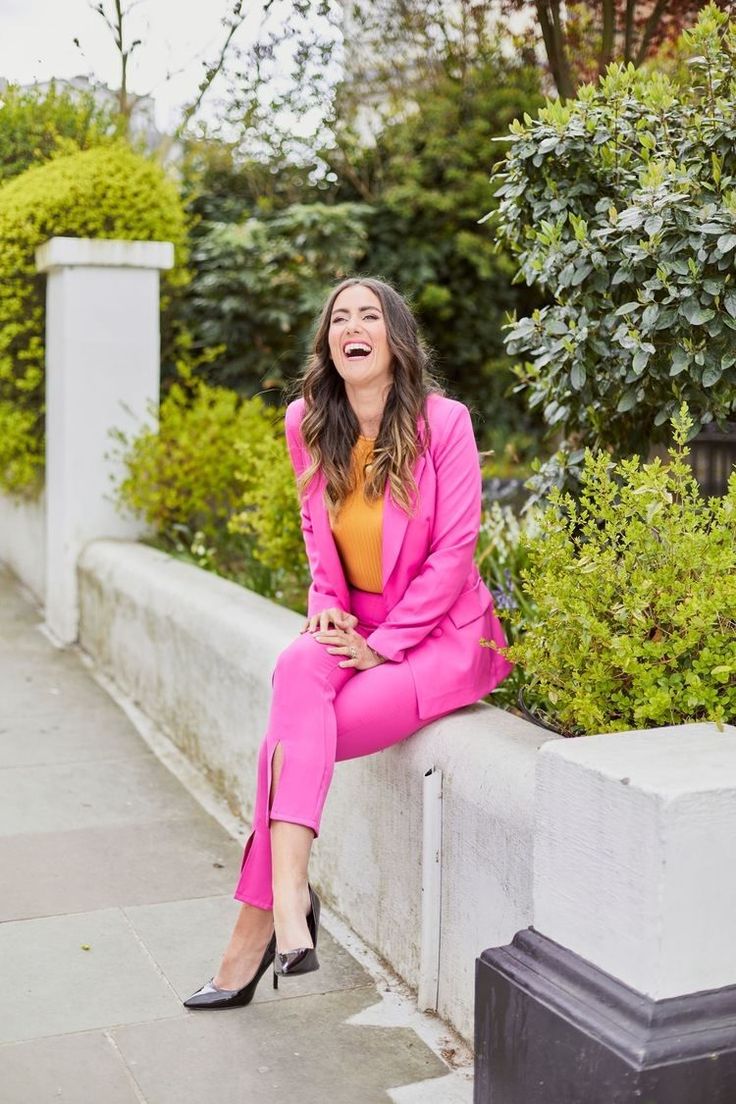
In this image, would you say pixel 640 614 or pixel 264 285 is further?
pixel 264 285

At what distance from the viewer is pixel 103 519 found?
→ 286 inches

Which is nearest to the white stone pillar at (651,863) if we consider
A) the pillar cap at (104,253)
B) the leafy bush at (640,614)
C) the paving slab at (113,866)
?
the leafy bush at (640,614)

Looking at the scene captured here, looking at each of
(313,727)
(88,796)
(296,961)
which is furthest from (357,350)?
(88,796)

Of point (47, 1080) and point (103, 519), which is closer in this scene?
point (47, 1080)

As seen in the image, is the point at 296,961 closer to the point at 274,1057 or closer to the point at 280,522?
the point at 274,1057

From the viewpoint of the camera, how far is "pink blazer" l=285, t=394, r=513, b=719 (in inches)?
135

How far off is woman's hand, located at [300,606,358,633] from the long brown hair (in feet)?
0.96

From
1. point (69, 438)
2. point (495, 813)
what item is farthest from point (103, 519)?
point (495, 813)

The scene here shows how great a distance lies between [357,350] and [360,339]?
1.2 inches

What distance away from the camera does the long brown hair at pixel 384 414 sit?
11.6ft

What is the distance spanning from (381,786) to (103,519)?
395 centimetres

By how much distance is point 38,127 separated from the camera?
8102 mm

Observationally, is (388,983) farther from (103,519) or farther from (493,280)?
(493,280)

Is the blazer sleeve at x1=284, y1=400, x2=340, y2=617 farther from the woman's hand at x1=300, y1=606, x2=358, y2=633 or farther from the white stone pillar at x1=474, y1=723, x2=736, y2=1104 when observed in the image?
the white stone pillar at x1=474, y1=723, x2=736, y2=1104
